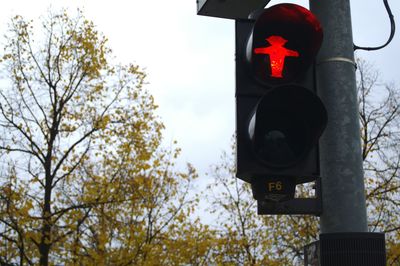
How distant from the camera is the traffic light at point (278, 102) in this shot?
2.36 m

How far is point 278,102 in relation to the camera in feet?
8.21

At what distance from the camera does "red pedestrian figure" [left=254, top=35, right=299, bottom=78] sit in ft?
8.47

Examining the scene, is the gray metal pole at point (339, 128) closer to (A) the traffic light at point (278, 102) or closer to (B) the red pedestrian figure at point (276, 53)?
(A) the traffic light at point (278, 102)

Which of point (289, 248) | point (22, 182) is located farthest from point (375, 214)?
point (22, 182)

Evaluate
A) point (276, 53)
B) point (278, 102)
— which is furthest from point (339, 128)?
point (276, 53)

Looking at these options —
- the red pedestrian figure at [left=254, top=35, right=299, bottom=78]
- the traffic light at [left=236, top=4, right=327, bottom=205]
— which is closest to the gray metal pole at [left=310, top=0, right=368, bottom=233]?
the traffic light at [left=236, top=4, right=327, bottom=205]

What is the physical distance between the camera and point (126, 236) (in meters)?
15.3

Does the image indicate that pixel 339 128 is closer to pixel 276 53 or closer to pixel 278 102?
pixel 278 102

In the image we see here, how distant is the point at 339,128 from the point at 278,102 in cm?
28

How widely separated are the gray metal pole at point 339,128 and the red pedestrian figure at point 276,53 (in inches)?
6.5

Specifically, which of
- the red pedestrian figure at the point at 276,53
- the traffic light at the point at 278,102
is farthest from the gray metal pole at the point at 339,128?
the red pedestrian figure at the point at 276,53

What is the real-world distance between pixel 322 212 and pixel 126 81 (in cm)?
1640

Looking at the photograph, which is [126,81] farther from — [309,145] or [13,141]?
[309,145]

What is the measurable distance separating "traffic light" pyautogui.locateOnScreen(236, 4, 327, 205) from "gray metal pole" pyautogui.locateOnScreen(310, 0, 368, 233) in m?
0.06
